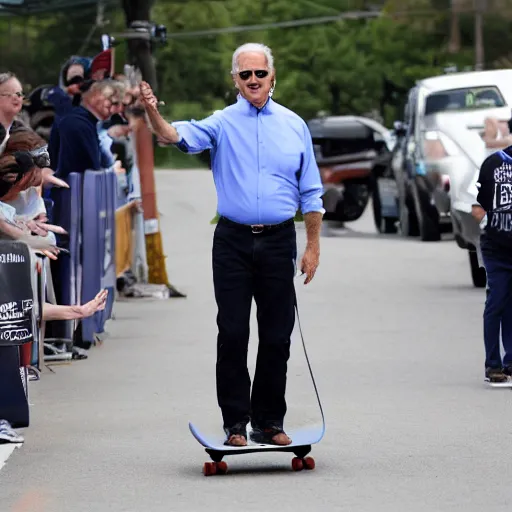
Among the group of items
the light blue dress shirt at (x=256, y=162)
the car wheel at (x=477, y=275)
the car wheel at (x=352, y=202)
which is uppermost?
the light blue dress shirt at (x=256, y=162)

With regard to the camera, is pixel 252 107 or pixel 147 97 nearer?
pixel 147 97

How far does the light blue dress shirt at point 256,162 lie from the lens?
29.3ft

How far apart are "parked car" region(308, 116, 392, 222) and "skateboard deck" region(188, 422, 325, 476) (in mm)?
21880

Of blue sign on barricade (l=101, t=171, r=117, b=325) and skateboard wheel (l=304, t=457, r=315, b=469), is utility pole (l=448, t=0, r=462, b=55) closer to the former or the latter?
blue sign on barricade (l=101, t=171, r=117, b=325)

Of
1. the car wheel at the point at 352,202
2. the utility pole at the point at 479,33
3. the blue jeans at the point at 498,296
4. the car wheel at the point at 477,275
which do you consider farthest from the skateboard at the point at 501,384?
the utility pole at the point at 479,33

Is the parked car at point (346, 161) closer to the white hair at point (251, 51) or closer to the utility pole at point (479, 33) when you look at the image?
the white hair at point (251, 51)

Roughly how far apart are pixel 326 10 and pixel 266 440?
7163 cm

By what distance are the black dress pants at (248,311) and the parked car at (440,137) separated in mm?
14212

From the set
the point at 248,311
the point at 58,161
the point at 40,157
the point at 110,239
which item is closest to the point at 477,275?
the point at 110,239

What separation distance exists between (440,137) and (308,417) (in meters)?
→ 15.1

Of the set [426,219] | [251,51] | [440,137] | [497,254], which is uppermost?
[251,51]

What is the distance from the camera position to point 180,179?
43906mm

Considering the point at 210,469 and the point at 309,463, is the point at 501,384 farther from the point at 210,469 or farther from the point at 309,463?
the point at 210,469

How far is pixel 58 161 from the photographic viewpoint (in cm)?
1396
